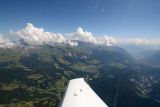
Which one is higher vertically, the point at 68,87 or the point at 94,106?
the point at 68,87

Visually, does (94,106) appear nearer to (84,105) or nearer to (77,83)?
(84,105)

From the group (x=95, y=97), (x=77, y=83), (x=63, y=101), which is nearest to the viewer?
(x=63, y=101)

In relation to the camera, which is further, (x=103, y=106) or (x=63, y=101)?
(x=103, y=106)

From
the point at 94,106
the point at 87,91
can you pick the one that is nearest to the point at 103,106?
the point at 94,106

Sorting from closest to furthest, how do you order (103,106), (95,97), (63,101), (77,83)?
(63,101) → (103,106) → (95,97) → (77,83)

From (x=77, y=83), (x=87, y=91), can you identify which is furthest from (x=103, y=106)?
(x=77, y=83)

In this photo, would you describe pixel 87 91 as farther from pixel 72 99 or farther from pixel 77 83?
pixel 72 99
